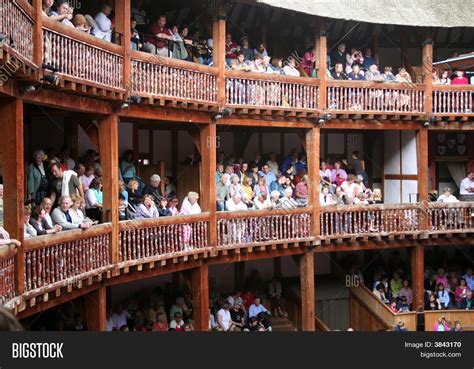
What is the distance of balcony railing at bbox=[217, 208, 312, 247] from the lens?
20.3m

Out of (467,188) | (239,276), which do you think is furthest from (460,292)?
(239,276)

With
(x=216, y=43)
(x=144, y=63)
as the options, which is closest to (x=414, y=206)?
(x=216, y=43)

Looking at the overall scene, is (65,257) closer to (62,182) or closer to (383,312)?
(62,182)

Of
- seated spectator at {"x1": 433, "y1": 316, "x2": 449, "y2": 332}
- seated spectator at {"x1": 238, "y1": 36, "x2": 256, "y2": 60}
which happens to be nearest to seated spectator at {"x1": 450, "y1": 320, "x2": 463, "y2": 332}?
seated spectator at {"x1": 433, "y1": 316, "x2": 449, "y2": 332}

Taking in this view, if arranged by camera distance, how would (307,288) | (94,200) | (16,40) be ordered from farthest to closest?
(307,288) < (94,200) < (16,40)

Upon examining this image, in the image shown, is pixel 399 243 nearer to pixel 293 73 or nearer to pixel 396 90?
pixel 396 90

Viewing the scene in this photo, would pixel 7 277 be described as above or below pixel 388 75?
below

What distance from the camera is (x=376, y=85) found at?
23.2 m

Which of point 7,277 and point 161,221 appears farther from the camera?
point 161,221

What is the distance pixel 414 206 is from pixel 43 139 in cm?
1164

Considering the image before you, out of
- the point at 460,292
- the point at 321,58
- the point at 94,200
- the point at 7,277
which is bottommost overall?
the point at 460,292

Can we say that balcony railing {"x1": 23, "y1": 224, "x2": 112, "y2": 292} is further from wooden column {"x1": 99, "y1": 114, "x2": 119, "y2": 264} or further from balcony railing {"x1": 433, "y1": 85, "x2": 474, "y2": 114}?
balcony railing {"x1": 433, "y1": 85, "x2": 474, "y2": 114}

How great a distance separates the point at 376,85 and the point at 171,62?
7486 millimetres

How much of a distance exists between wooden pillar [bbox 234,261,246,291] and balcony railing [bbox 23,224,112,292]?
917 centimetres
